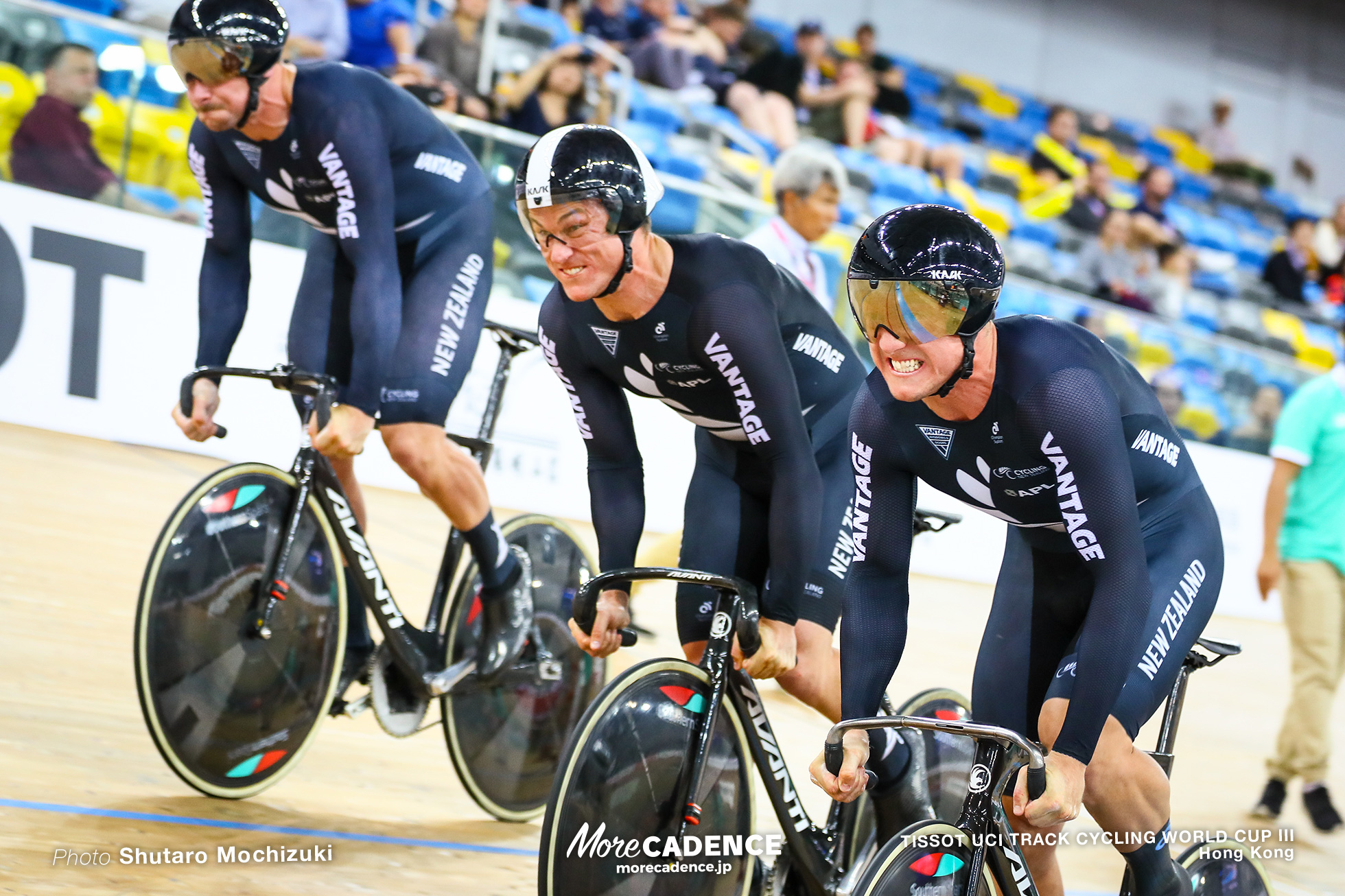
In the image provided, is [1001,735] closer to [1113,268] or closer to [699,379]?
[699,379]

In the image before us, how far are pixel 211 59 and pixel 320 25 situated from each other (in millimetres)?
5762

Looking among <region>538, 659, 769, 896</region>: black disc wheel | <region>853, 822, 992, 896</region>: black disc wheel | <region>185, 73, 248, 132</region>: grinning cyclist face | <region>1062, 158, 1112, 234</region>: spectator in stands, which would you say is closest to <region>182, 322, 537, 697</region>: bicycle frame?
<region>185, 73, 248, 132</region>: grinning cyclist face

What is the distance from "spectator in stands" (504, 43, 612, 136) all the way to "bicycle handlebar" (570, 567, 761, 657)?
6.22 metres

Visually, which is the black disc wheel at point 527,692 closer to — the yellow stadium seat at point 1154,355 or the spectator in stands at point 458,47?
the spectator in stands at point 458,47

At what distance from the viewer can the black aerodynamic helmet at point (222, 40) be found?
10.6 ft

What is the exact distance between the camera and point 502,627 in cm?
376

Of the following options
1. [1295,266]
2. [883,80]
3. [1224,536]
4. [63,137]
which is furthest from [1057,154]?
[63,137]

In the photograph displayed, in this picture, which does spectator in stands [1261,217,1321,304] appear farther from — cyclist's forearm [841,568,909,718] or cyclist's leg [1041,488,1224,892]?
cyclist's forearm [841,568,909,718]

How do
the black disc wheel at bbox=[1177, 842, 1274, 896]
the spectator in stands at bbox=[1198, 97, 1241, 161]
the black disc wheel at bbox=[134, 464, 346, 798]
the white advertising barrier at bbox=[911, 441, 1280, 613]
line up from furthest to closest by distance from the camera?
the spectator in stands at bbox=[1198, 97, 1241, 161], the white advertising barrier at bbox=[911, 441, 1280, 613], the black disc wheel at bbox=[134, 464, 346, 798], the black disc wheel at bbox=[1177, 842, 1274, 896]

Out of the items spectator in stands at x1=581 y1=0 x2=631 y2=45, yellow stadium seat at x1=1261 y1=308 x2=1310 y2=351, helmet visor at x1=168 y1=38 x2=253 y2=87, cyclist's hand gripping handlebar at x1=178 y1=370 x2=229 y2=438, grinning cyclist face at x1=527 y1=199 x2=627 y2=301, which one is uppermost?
spectator in stands at x1=581 y1=0 x2=631 y2=45

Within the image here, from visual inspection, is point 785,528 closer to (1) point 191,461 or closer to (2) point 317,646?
(2) point 317,646

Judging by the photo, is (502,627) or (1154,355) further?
(1154,355)

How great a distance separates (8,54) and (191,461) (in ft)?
7.42

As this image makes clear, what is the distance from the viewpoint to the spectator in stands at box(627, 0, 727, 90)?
1224 cm
